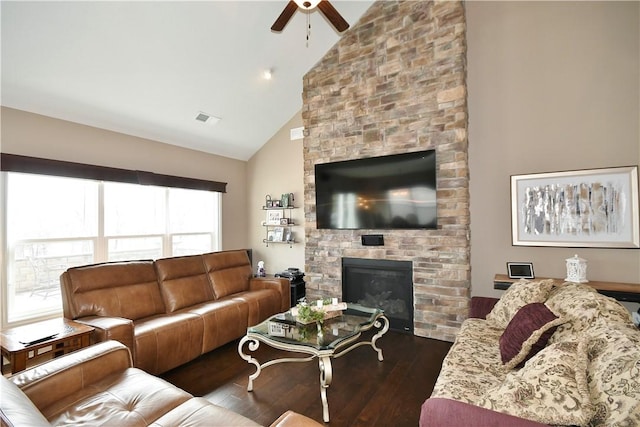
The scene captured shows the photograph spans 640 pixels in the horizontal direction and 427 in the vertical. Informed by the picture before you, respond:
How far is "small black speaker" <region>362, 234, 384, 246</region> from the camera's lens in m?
3.82

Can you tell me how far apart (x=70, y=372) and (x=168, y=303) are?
1629 millimetres

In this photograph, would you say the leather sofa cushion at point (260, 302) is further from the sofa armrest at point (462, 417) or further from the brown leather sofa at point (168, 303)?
the sofa armrest at point (462, 417)

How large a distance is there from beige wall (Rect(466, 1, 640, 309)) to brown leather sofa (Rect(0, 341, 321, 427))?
306cm

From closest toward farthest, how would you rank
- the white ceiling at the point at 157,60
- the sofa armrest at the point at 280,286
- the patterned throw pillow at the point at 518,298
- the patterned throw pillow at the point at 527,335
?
the patterned throw pillow at the point at 527,335, the patterned throw pillow at the point at 518,298, the white ceiling at the point at 157,60, the sofa armrest at the point at 280,286

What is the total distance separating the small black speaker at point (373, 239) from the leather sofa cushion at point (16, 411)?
3225mm

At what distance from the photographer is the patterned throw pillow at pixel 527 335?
1.68m

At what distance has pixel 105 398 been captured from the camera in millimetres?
1595

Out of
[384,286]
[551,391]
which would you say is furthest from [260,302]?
[551,391]

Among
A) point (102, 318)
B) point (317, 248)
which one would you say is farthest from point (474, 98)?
point (102, 318)

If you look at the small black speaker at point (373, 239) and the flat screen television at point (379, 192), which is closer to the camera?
the flat screen television at point (379, 192)

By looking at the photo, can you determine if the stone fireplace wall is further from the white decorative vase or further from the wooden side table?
the wooden side table

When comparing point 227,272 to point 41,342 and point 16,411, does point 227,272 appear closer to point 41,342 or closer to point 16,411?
point 41,342

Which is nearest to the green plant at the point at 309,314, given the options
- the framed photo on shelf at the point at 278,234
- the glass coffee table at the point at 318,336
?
the glass coffee table at the point at 318,336

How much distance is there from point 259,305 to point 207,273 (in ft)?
2.61
